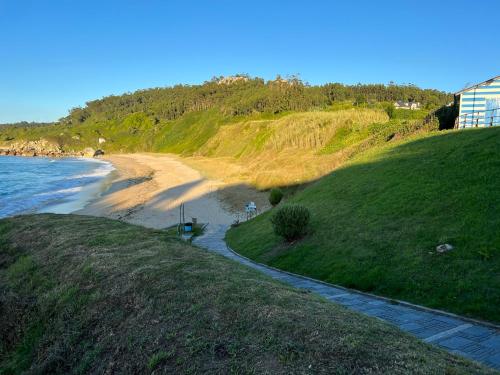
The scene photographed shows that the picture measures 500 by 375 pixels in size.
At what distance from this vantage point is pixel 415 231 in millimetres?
13727

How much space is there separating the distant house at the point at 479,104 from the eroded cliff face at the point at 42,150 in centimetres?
15475

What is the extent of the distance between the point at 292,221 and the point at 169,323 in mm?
13022

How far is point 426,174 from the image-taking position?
60.4ft

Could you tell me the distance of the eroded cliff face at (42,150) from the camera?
544 feet

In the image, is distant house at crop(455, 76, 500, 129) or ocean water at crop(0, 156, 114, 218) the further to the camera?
ocean water at crop(0, 156, 114, 218)

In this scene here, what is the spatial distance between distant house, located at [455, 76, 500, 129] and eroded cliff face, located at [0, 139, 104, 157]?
155 metres

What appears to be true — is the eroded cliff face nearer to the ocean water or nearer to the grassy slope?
the grassy slope

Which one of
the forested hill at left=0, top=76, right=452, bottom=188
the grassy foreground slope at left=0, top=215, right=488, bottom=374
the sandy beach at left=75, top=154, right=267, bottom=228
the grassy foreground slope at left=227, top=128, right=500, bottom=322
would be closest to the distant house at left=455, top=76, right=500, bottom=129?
the forested hill at left=0, top=76, right=452, bottom=188

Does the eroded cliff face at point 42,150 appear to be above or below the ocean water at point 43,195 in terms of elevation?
above

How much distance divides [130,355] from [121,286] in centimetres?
183

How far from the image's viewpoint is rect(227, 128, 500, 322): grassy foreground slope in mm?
10492

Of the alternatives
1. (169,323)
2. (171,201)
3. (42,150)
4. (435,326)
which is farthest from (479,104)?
(42,150)

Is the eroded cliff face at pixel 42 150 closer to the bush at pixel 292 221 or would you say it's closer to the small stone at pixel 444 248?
the bush at pixel 292 221

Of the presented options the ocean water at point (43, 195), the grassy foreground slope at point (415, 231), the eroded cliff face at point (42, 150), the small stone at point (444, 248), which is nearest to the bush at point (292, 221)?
the grassy foreground slope at point (415, 231)
